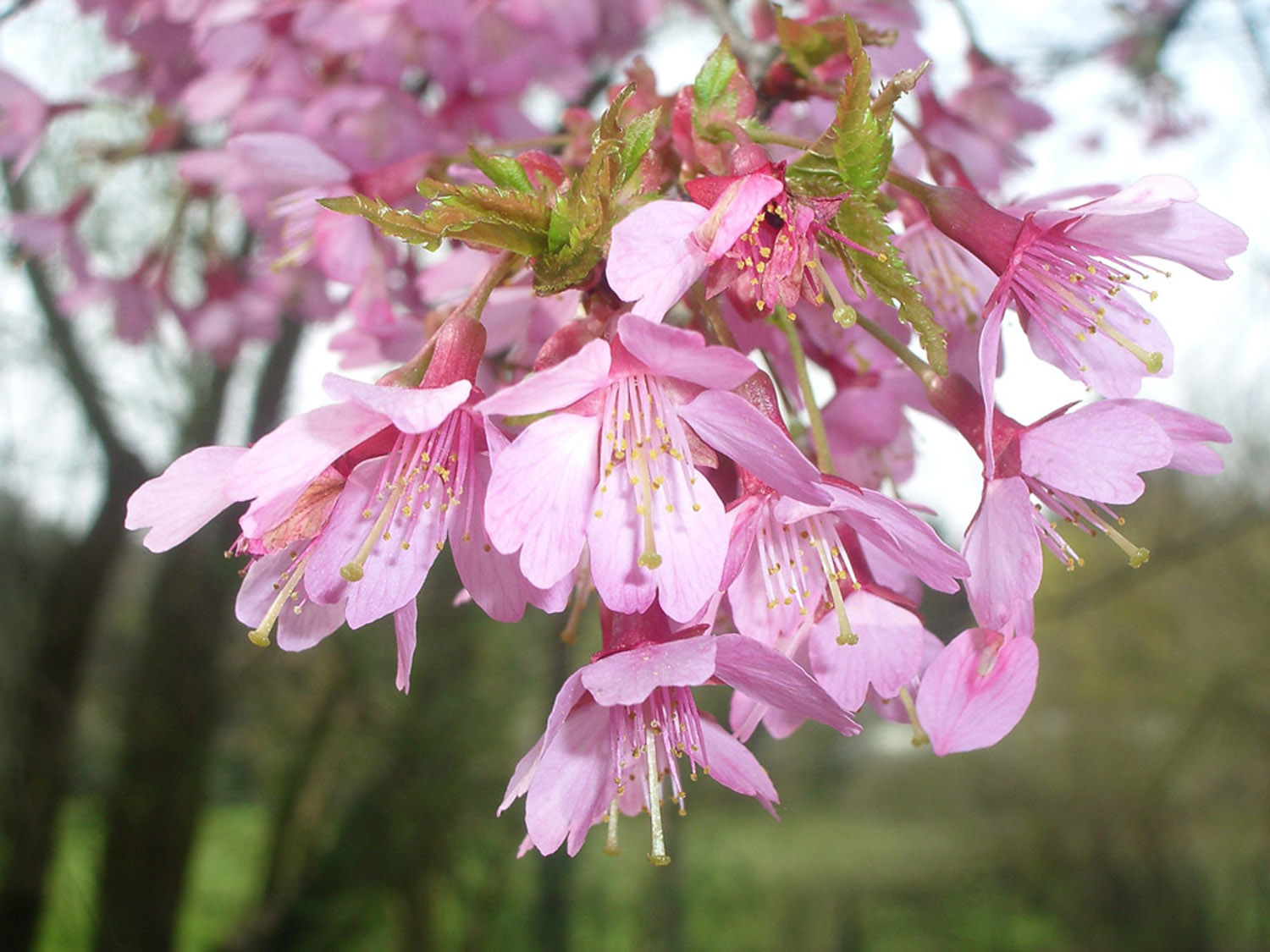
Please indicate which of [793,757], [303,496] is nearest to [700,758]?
[303,496]

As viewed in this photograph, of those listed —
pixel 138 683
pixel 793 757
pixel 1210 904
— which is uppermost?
pixel 138 683

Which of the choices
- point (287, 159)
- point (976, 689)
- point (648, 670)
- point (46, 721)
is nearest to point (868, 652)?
point (976, 689)

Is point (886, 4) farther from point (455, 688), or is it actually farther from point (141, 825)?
point (455, 688)

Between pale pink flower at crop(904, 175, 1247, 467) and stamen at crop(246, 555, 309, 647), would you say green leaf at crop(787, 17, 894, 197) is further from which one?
stamen at crop(246, 555, 309, 647)

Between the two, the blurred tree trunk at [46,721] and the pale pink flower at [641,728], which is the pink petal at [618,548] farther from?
the blurred tree trunk at [46,721]

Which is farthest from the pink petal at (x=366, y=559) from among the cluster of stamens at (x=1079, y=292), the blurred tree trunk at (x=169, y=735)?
the blurred tree trunk at (x=169, y=735)

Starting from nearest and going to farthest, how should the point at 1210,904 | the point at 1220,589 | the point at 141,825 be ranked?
the point at 141,825, the point at 1210,904, the point at 1220,589

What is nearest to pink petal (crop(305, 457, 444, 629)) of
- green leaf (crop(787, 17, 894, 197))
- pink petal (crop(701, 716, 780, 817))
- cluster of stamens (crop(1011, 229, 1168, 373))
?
pink petal (crop(701, 716, 780, 817))

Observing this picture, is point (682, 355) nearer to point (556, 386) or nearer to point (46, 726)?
point (556, 386)
